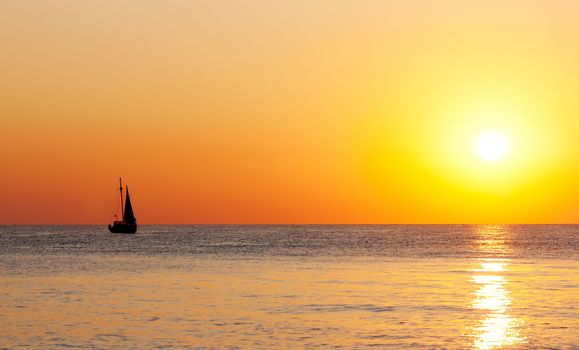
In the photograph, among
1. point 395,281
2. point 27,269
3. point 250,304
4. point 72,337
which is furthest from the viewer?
point 27,269

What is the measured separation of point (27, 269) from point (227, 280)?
81.3 ft

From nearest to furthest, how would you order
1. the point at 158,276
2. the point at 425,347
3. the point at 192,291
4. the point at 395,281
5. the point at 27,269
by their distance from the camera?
1. the point at 425,347
2. the point at 192,291
3. the point at 395,281
4. the point at 158,276
5. the point at 27,269

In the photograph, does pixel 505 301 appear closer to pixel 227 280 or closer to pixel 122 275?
pixel 227 280

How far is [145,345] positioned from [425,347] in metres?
11.5

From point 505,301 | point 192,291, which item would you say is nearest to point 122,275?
point 192,291

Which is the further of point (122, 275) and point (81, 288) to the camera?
point (122, 275)

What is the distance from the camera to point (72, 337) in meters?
37.6

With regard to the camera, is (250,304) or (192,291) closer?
(250,304)

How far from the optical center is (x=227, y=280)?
68375 millimetres

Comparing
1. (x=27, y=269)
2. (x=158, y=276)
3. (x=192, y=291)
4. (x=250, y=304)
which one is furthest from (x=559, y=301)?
(x=27, y=269)

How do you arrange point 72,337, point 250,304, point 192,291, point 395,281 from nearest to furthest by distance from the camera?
point 72,337, point 250,304, point 192,291, point 395,281

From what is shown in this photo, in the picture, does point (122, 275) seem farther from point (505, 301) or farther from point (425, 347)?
point (425, 347)

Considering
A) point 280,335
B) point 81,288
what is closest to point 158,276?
point 81,288

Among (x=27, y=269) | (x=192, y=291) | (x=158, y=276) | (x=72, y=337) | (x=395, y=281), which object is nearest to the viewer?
(x=72, y=337)
